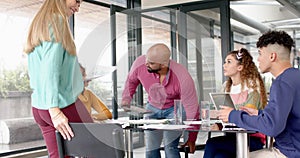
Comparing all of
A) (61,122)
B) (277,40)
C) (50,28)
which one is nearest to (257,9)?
(277,40)

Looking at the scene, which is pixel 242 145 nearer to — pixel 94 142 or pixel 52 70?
pixel 94 142

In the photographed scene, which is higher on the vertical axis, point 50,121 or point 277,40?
point 277,40

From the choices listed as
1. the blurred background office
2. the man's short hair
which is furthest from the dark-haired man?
the blurred background office

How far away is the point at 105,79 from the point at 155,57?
75.3 inches

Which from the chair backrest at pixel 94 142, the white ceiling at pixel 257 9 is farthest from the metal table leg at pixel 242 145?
the white ceiling at pixel 257 9

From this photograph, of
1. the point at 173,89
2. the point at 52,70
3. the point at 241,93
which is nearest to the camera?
the point at 52,70

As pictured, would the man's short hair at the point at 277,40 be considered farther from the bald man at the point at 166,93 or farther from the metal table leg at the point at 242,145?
the bald man at the point at 166,93

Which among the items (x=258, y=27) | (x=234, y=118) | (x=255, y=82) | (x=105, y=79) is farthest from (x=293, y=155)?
(x=258, y=27)

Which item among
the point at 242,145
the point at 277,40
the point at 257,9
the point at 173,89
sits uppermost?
the point at 257,9

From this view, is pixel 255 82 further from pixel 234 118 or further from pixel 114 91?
pixel 114 91

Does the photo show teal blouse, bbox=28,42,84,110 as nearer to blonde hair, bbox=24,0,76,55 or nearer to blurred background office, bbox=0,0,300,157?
blonde hair, bbox=24,0,76,55

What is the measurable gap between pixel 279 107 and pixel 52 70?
0.97 meters

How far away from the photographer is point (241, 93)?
2.68 m

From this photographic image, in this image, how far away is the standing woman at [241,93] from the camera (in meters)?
2.29
